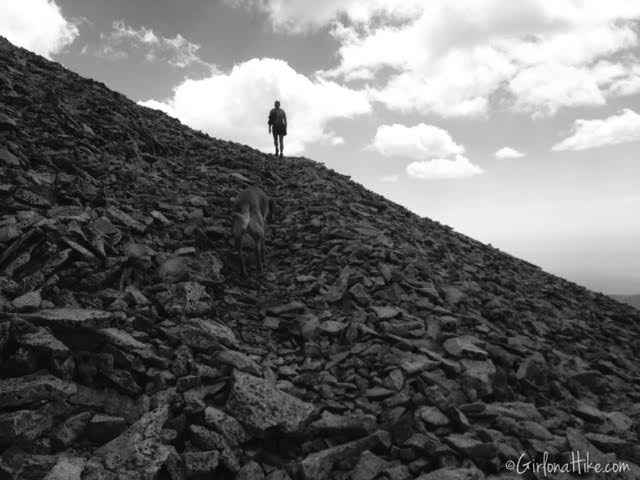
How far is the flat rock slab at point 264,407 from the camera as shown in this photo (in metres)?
4.53

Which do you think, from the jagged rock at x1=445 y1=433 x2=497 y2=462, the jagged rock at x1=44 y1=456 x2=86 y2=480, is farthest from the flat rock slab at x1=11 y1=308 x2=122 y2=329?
the jagged rock at x1=445 y1=433 x2=497 y2=462

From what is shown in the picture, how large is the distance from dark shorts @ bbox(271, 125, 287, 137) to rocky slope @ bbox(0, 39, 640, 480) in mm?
8227

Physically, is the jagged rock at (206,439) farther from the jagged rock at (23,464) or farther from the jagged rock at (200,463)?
the jagged rock at (23,464)

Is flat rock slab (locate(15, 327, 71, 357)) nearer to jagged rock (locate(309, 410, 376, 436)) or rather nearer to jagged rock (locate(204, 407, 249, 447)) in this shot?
jagged rock (locate(204, 407, 249, 447))

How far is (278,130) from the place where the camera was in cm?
1877

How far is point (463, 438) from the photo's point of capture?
463cm

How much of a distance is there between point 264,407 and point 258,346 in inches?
68.6

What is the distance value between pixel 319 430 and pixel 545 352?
17.4 feet

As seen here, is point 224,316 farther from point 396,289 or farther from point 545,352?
point 545,352

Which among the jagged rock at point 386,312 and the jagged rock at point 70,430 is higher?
the jagged rock at point 386,312

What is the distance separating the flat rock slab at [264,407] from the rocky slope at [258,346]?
21 millimetres

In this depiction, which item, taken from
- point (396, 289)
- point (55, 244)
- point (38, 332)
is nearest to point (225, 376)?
point (38, 332)

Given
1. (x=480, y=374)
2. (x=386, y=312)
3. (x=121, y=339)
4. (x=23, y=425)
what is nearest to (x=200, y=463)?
(x=23, y=425)

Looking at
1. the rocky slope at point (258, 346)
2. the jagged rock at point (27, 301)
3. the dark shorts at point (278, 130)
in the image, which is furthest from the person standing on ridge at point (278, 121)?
the jagged rock at point (27, 301)
